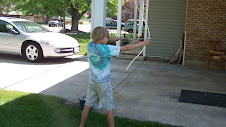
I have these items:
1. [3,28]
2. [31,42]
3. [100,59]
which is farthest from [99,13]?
[3,28]

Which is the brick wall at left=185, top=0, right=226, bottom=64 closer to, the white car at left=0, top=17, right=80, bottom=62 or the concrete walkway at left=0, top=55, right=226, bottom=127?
the concrete walkway at left=0, top=55, right=226, bottom=127

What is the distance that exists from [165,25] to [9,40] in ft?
19.6

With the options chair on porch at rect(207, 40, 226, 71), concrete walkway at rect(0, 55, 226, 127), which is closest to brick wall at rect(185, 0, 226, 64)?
chair on porch at rect(207, 40, 226, 71)

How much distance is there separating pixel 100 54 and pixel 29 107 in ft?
6.10

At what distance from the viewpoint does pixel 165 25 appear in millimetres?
10562

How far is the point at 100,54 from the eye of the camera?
3350mm

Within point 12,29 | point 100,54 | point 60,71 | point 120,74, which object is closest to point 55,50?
point 60,71

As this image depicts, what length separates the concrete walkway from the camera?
4534mm

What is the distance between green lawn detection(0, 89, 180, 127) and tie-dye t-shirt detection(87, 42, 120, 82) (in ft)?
2.82

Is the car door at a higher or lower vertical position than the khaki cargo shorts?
A: higher

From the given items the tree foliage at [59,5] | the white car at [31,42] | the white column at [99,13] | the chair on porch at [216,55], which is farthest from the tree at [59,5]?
the white column at [99,13]

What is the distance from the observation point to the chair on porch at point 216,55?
8266 mm

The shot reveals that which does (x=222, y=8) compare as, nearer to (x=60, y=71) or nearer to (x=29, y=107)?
(x=60, y=71)

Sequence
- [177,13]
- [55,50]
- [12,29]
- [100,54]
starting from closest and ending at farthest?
[100,54] → [55,50] → [12,29] → [177,13]
